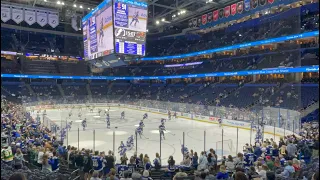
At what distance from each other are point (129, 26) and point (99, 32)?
276cm

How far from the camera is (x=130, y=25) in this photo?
1841 cm

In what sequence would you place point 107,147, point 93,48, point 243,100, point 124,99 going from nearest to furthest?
point 107,147, point 93,48, point 243,100, point 124,99

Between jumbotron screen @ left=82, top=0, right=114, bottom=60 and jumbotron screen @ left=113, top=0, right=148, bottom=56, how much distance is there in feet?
1.57

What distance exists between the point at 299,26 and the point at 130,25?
1624 cm

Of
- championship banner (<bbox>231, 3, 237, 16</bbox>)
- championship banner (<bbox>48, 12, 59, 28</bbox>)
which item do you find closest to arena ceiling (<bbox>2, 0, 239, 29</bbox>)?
championship banner (<bbox>48, 12, 59, 28</bbox>)

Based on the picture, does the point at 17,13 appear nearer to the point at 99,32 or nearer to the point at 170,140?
A: the point at 99,32

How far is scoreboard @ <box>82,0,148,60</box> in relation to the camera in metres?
17.7

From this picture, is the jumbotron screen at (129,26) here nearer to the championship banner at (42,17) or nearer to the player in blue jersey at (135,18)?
the player in blue jersey at (135,18)

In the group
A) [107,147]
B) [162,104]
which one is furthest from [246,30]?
Result: [107,147]

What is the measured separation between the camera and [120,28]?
1786 cm

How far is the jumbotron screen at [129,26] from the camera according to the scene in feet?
58.2

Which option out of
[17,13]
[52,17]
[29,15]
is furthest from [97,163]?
[52,17]

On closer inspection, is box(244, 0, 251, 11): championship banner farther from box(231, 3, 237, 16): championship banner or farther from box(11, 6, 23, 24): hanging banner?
box(11, 6, 23, 24): hanging banner

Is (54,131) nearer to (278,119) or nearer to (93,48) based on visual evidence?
(93,48)
